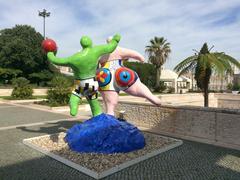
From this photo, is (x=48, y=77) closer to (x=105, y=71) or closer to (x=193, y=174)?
(x=105, y=71)

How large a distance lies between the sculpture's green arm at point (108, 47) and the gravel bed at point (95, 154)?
265cm

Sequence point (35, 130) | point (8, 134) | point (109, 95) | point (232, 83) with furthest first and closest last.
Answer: point (232, 83) → point (35, 130) → point (8, 134) → point (109, 95)

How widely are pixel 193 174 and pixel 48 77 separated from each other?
3438 centimetres

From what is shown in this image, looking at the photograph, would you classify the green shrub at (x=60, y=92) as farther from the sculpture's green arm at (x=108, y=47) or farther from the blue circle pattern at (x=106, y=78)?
the sculpture's green arm at (x=108, y=47)

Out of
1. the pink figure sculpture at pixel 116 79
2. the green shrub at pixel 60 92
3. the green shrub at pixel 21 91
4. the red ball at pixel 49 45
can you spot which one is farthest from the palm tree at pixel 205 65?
the green shrub at pixel 21 91

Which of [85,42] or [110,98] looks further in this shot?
[110,98]

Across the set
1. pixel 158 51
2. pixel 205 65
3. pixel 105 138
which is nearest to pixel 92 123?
pixel 105 138

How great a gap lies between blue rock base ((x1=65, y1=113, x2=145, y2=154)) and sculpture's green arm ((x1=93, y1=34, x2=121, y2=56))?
5.85 feet

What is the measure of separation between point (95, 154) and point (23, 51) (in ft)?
108

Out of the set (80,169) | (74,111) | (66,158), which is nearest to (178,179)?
(80,169)

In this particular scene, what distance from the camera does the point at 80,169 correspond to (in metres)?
5.39

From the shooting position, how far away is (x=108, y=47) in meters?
6.68

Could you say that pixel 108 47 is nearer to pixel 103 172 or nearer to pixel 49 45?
pixel 49 45

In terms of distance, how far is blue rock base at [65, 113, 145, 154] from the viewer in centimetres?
634
